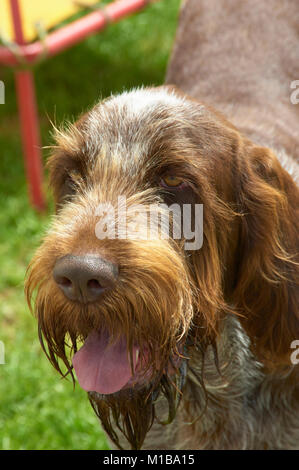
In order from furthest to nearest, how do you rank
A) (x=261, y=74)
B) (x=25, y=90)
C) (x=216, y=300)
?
(x=25, y=90)
(x=261, y=74)
(x=216, y=300)

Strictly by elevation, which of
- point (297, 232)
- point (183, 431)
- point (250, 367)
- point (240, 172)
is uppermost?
point (240, 172)

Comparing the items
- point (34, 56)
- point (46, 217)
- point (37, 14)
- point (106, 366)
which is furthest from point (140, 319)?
point (37, 14)

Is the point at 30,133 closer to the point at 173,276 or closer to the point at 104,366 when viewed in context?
the point at 104,366

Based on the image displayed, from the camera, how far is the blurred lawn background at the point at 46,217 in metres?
3.59

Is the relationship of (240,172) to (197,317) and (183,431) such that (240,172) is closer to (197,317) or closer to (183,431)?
(197,317)

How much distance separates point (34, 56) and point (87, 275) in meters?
2.95

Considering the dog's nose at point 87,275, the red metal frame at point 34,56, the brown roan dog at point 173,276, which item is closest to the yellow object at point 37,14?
the red metal frame at point 34,56

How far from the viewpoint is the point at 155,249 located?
6.79 feet

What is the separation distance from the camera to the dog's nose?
6.33 feet

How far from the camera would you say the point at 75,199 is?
2336 mm

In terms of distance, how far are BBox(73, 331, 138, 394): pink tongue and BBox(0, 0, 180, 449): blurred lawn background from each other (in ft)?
2.43

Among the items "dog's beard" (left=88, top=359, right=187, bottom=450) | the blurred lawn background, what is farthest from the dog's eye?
the blurred lawn background

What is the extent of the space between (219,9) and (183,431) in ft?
7.37
